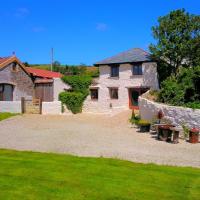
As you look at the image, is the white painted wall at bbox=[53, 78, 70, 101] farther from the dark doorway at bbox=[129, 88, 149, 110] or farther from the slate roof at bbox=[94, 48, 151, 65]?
the dark doorway at bbox=[129, 88, 149, 110]

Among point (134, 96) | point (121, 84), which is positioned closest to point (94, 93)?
point (121, 84)

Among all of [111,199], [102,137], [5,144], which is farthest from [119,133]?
[111,199]

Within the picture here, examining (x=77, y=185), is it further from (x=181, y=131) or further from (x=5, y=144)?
(x=181, y=131)

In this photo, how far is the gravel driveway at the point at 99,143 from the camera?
15.3m

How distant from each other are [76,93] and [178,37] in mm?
12999

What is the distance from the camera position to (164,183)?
33.6ft

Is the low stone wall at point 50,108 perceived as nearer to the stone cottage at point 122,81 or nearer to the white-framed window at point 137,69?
the stone cottage at point 122,81

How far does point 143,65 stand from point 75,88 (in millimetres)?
8553

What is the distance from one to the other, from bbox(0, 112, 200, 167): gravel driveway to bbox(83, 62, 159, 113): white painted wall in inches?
409

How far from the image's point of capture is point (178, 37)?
3198 cm

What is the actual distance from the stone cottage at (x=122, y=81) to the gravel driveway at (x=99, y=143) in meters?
10.4

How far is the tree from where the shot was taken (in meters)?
31.9

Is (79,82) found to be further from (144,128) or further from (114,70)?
(144,128)

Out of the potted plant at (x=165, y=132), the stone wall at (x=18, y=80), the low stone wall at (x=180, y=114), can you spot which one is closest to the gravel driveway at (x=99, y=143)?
the potted plant at (x=165, y=132)
